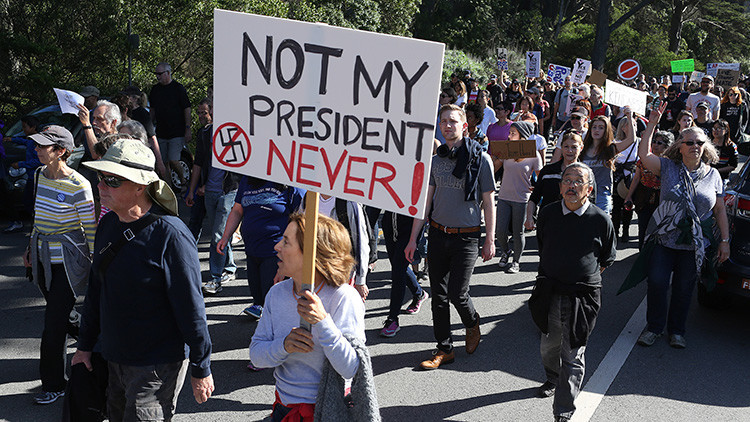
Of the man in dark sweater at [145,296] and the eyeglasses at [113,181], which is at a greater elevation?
the eyeglasses at [113,181]

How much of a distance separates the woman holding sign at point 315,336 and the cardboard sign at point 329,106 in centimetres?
29

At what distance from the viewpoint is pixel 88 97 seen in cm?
1016

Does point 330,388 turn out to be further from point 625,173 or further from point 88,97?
point 88,97

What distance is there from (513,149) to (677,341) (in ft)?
8.39

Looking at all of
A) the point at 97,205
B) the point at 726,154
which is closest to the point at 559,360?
the point at 97,205

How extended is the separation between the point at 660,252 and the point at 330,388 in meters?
4.21

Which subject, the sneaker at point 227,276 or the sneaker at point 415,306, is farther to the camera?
the sneaker at point 227,276

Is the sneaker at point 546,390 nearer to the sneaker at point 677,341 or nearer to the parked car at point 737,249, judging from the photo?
the sneaker at point 677,341

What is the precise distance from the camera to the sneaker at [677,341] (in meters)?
6.19

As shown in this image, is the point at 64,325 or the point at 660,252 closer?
the point at 64,325

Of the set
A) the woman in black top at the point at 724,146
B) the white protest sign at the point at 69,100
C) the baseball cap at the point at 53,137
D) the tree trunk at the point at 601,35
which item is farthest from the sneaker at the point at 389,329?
the tree trunk at the point at 601,35

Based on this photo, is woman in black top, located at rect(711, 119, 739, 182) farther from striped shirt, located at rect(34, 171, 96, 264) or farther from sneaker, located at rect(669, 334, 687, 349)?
striped shirt, located at rect(34, 171, 96, 264)

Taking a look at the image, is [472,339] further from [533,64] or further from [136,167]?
[533,64]

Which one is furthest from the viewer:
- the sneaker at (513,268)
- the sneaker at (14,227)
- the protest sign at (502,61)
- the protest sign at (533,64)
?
the protest sign at (502,61)
